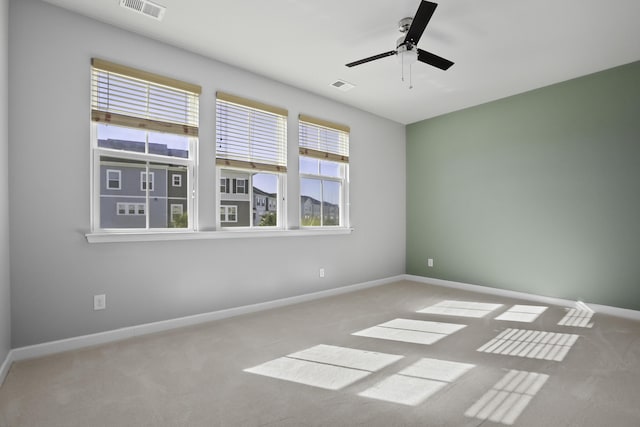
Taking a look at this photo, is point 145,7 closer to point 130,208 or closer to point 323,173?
point 130,208

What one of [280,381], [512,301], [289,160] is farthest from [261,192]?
[512,301]

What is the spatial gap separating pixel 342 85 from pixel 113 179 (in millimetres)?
2839

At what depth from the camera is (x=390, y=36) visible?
117 inches

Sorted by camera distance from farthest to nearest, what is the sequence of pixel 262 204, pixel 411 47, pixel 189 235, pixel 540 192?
pixel 540 192 < pixel 262 204 < pixel 189 235 < pixel 411 47

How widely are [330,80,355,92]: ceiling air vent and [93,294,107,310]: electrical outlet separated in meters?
3.43

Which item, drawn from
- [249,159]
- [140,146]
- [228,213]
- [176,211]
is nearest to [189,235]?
[176,211]

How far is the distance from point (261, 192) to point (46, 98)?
211cm

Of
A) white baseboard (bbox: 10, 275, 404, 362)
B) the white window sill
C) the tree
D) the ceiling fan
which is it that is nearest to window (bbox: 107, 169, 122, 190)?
the white window sill

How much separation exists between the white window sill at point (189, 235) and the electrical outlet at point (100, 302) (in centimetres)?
48

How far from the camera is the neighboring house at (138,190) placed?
283 cm

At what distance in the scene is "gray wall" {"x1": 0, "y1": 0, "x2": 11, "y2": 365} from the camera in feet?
7.20

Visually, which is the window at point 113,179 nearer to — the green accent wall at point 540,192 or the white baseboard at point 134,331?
the white baseboard at point 134,331

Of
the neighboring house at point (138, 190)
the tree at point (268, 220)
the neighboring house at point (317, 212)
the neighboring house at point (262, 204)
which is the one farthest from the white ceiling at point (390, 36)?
the tree at point (268, 220)

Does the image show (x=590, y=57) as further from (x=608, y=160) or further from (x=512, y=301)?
(x=512, y=301)
